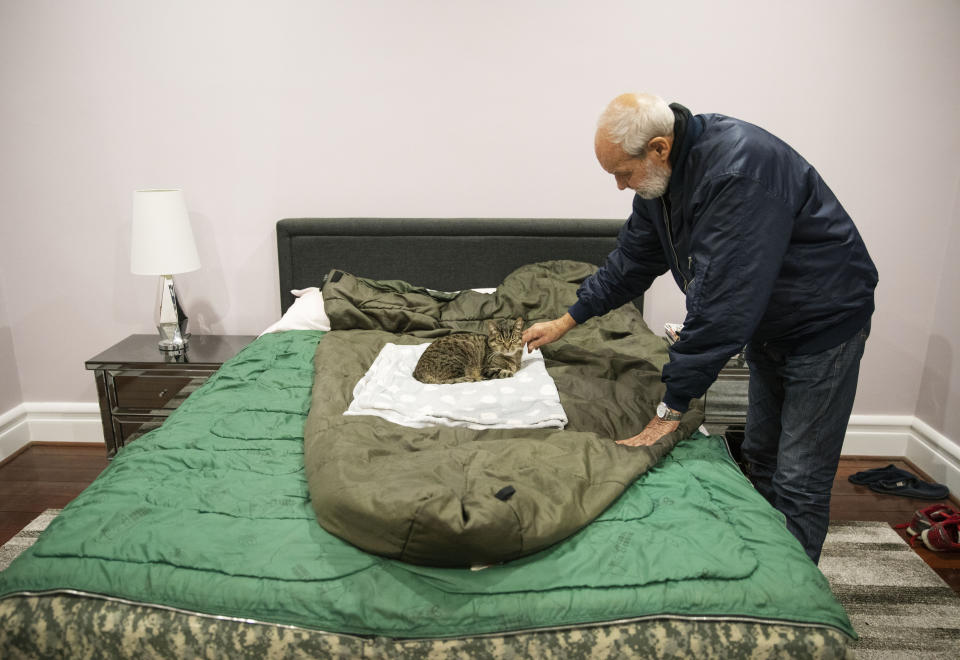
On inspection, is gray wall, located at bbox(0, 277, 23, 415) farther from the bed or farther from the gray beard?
the gray beard

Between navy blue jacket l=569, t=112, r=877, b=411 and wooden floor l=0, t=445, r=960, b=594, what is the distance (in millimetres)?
1366

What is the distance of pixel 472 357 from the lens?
224 centimetres

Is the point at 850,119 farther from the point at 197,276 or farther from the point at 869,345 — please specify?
the point at 197,276

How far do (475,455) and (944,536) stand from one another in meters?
1.98

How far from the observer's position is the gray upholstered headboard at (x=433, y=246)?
2.99 metres

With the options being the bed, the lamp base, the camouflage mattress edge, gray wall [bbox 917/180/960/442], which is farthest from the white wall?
the camouflage mattress edge

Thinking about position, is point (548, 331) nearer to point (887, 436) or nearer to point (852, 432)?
point (852, 432)

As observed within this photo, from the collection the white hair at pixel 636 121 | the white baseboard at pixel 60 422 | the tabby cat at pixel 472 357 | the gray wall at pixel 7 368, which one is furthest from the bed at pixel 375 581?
the gray wall at pixel 7 368

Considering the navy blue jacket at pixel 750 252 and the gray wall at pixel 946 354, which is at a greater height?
the navy blue jacket at pixel 750 252

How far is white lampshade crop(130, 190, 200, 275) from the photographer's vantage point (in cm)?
263

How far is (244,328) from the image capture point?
321 cm

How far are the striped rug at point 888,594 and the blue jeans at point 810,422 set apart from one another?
44 cm

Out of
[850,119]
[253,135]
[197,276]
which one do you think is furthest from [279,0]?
[850,119]

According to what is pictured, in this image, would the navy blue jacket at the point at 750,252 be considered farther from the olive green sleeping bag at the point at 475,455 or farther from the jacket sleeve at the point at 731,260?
the olive green sleeping bag at the point at 475,455
